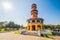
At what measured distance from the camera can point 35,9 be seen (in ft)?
74.5

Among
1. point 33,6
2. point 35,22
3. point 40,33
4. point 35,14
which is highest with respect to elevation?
point 33,6

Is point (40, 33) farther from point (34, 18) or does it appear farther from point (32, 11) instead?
point (32, 11)

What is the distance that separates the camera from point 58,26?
107ft

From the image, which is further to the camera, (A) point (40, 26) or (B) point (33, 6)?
(B) point (33, 6)

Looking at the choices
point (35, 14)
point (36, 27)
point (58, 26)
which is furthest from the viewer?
point (58, 26)

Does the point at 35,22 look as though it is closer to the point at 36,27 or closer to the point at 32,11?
the point at 36,27

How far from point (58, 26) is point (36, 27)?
1488cm

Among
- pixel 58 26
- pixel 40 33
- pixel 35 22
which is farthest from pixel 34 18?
pixel 58 26

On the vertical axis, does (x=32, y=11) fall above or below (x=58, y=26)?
above

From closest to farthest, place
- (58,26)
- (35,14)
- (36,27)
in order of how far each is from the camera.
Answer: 1. (36,27)
2. (35,14)
3. (58,26)

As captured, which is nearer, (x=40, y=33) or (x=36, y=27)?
(x=40, y=33)

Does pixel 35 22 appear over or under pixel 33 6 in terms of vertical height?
under

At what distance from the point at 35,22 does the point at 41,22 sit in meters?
1.47

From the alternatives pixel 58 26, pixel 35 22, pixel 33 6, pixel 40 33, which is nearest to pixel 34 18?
pixel 35 22
